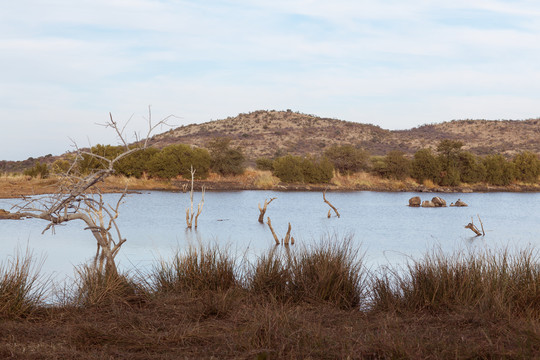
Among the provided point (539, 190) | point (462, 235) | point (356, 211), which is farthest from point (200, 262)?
point (539, 190)

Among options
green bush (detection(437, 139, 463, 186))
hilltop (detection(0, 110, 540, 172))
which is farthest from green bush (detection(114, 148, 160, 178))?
green bush (detection(437, 139, 463, 186))

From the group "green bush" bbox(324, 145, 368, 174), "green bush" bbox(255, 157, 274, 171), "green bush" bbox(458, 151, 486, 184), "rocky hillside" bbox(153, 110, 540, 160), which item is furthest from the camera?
"rocky hillside" bbox(153, 110, 540, 160)

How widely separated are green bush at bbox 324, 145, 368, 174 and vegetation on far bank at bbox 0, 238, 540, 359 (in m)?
36.3

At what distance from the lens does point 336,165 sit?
44.3 meters

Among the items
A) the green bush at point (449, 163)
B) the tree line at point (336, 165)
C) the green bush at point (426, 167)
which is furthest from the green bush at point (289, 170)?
the green bush at point (449, 163)

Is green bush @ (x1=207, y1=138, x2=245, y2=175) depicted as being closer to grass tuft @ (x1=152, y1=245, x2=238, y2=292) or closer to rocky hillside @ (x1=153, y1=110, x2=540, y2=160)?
rocky hillside @ (x1=153, y1=110, x2=540, y2=160)

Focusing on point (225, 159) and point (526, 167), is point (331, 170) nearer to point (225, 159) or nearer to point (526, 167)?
point (225, 159)

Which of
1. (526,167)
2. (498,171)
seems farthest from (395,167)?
(526,167)

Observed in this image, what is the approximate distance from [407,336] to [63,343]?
300 centimetres

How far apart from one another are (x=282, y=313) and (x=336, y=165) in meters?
39.3

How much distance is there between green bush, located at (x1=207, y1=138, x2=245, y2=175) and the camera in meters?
41.1

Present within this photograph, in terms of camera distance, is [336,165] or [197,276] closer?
[197,276]

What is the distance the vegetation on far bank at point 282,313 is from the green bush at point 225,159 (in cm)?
3347

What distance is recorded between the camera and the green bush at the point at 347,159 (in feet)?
143
